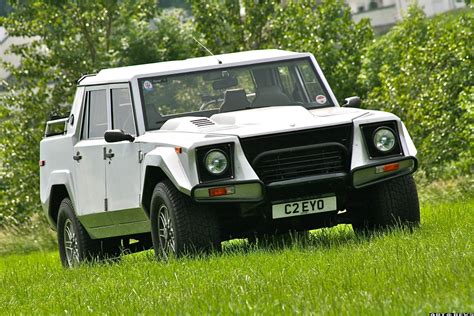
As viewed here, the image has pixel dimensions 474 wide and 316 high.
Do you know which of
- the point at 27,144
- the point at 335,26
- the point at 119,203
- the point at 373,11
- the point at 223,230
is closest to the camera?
the point at 223,230

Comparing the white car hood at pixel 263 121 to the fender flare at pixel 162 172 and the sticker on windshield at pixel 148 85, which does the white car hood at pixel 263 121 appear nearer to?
the fender flare at pixel 162 172

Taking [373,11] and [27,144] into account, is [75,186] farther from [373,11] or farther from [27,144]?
[373,11]

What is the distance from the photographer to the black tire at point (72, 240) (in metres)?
13.9

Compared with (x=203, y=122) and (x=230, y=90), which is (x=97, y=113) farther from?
(x=203, y=122)

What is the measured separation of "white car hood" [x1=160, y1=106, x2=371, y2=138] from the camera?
11461 mm

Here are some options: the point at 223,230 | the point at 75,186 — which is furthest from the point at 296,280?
the point at 75,186

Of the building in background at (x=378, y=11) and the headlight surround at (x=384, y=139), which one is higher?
the headlight surround at (x=384, y=139)

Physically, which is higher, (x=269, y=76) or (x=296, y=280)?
(x=269, y=76)

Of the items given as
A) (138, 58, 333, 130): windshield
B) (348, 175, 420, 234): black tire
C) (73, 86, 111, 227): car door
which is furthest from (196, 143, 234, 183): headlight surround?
(73, 86, 111, 227): car door

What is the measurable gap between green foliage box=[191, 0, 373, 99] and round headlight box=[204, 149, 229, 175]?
26.2 m

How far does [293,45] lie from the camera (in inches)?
1447

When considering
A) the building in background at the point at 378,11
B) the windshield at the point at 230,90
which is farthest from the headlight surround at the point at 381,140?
the building in background at the point at 378,11

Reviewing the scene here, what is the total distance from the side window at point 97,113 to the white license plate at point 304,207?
270 cm

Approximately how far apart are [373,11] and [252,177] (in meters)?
90.0
